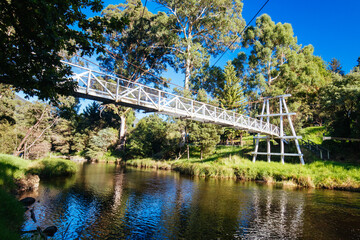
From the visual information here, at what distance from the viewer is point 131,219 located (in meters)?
8.16

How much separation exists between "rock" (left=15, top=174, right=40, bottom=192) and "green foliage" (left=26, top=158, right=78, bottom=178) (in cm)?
277

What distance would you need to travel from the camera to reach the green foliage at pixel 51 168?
1545 cm

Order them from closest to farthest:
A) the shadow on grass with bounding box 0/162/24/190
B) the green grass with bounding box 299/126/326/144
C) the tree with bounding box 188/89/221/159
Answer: the shadow on grass with bounding box 0/162/24/190 → the tree with bounding box 188/89/221/159 → the green grass with bounding box 299/126/326/144

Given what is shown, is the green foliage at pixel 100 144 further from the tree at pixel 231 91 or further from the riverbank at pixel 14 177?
the tree at pixel 231 91

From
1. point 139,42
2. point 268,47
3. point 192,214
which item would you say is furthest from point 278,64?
point 192,214

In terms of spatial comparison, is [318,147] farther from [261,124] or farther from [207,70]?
[207,70]

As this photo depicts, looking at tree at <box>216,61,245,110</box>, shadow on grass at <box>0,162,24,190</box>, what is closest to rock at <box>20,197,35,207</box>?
shadow on grass at <box>0,162,24,190</box>

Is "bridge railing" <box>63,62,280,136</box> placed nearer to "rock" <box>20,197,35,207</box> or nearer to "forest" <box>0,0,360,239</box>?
"forest" <box>0,0,360,239</box>

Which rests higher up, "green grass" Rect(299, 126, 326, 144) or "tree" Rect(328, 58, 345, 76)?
"tree" Rect(328, 58, 345, 76)

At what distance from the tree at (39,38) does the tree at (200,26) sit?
2439 cm

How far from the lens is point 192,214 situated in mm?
9055

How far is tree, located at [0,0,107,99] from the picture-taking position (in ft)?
13.3

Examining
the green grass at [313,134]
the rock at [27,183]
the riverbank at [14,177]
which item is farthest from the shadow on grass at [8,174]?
the green grass at [313,134]

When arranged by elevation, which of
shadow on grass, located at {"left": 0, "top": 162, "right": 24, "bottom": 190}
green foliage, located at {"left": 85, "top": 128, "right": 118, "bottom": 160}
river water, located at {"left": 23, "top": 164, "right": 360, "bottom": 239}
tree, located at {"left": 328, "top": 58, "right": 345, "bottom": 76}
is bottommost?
river water, located at {"left": 23, "top": 164, "right": 360, "bottom": 239}
